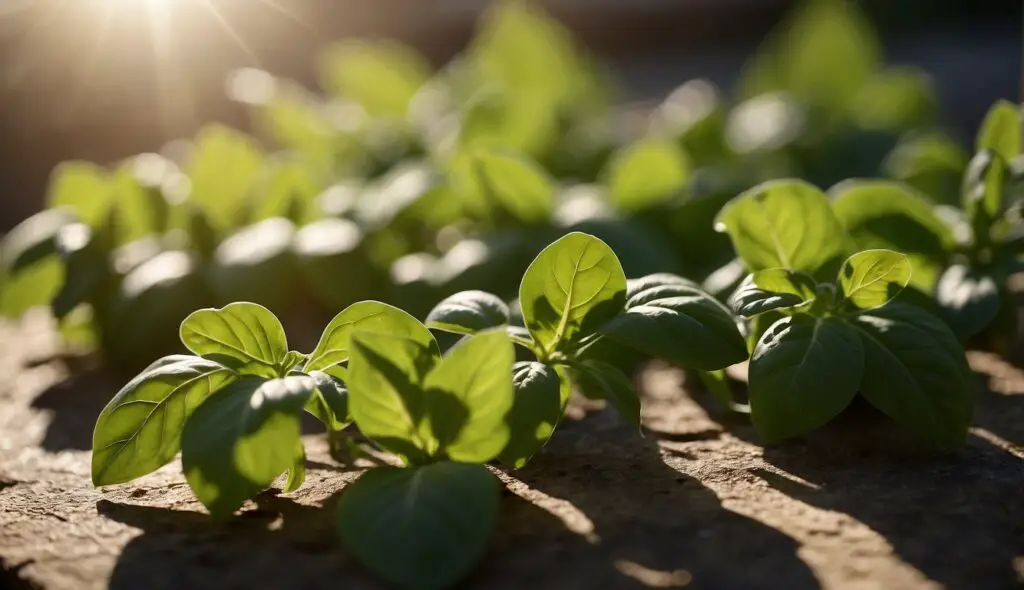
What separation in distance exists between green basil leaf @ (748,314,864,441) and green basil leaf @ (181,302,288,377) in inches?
16.9

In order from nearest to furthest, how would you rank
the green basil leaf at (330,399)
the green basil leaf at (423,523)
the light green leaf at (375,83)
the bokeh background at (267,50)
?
the green basil leaf at (423,523) → the green basil leaf at (330,399) → the light green leaf at (375,83) → the bokeh background at (267,50)

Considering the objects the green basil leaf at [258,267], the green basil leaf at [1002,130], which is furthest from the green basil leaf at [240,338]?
the green basil leaf at [1002,130]

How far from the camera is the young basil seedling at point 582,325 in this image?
0.84 meters

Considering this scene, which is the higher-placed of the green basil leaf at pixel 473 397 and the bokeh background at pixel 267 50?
the bokeh background at pixel 267 50

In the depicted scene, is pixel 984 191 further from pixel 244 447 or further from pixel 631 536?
pixel 244 447

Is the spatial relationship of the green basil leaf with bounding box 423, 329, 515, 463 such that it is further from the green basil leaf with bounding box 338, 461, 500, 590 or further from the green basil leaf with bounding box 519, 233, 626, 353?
the green basil leaf with bounding box 519, 233, 626, 353

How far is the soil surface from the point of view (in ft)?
2.42

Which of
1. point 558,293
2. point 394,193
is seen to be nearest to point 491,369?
point 558,293

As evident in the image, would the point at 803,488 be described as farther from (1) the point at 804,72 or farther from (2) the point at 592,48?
(2) the point at 592,48

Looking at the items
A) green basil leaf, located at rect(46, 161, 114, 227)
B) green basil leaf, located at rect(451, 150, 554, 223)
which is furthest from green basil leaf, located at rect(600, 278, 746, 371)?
green basil leaf, located at rect(46, 161, 114, 227)

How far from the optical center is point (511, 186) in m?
1.32

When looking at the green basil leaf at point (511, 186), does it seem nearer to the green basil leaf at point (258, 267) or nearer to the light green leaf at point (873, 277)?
the green basil leaf at point (258, 267)

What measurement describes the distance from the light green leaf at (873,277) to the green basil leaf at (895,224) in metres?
0.21

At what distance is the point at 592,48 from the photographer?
466 centimetres
